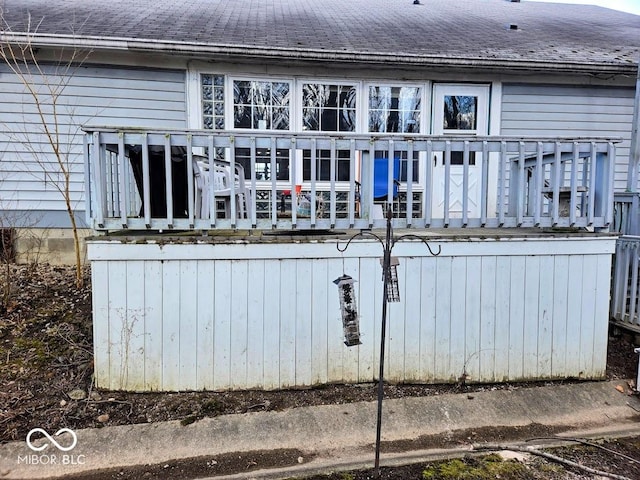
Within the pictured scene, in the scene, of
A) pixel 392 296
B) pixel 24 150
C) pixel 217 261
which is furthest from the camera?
pixel 24 150

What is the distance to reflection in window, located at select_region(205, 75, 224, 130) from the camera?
6145 mm

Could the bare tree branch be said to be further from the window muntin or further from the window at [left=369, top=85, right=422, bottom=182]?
the window muntin

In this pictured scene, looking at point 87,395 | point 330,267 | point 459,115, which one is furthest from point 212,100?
point 87,395

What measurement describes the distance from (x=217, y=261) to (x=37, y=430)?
163 cm

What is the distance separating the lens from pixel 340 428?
3006 millimetres

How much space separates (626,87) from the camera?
266 inches

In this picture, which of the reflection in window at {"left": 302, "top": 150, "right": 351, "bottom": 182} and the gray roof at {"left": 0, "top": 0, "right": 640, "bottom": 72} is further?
the reflection in window at {"left": 302, "top": 150, "right": 351, "bottom": 182}

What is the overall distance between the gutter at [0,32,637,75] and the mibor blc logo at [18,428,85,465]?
465cm

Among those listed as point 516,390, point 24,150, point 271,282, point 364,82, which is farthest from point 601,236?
point 24,150

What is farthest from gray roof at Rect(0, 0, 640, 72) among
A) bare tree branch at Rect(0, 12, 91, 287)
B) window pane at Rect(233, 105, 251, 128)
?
window pane at Rect(233, 105, 251, 128)

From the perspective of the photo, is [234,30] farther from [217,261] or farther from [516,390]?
[516,390]

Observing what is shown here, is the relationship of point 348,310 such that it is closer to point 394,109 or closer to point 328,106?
point 328,106

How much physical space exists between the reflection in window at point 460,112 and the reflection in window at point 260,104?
8.33 feet

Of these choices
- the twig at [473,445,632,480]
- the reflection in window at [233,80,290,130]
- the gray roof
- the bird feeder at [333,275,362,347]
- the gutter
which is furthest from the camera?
the reflection in window at [233,80,290,130]
